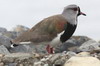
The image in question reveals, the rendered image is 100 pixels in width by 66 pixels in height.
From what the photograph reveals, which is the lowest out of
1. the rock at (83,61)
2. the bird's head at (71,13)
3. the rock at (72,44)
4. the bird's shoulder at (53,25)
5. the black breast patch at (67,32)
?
the rock at (72,44)

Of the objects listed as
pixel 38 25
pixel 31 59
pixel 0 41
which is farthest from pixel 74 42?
pixel 31 59

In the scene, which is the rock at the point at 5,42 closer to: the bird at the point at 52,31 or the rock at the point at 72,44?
the bird at the point at 52,31

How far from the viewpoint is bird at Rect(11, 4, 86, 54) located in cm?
1669

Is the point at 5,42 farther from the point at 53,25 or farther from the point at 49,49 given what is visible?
the point at 53,25

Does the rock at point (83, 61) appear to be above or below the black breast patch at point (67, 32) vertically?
below

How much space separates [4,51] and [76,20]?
9.82 ft

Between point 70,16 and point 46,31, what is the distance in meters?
1.07

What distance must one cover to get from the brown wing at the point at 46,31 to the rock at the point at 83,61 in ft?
9.26

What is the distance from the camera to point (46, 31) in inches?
663

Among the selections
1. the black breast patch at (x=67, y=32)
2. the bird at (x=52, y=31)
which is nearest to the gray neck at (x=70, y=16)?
the bird at (x=52, y=31)

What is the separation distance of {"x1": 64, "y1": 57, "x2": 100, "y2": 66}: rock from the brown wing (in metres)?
2.82

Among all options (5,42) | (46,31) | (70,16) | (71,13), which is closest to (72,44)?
(5,42)

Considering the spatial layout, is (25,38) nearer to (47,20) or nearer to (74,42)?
(47,20)

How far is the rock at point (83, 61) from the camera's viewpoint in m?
13.7
